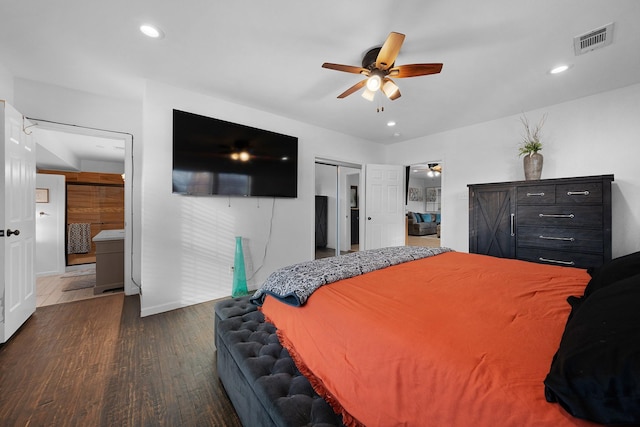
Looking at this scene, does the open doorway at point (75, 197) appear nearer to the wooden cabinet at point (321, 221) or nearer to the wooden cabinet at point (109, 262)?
the wooden cabinet at point (109, 262)

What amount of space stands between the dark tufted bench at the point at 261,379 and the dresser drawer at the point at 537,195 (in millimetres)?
3198

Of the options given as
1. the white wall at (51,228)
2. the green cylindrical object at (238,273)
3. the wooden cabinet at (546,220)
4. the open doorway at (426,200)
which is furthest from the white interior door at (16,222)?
the open doorway at (426,200)

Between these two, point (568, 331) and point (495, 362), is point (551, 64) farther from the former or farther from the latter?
point (495, 362)

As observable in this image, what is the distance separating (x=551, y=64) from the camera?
2318 millimetres

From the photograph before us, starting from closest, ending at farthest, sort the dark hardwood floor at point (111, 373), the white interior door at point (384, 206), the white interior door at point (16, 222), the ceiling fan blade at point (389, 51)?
the dark hardwood floor at point (111, 373) → the ceiling fan blade at point (389, 51) → the white interior door at point (16, 222) → the white interior door at point (384, 206)

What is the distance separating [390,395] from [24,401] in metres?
2.13

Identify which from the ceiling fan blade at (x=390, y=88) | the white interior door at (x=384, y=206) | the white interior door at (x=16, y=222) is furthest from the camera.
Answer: the white interior door at (x=384, y=206)

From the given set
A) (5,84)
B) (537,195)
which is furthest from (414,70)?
(5,84)

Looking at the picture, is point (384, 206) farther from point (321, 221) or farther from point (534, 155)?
point (534, 155)

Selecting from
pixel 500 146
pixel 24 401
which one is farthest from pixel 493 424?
pixel 500 146

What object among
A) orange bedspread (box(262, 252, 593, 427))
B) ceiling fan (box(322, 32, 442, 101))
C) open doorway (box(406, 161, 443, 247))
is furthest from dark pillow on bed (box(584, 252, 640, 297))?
open doorway (box(406, 161, 443, 247))

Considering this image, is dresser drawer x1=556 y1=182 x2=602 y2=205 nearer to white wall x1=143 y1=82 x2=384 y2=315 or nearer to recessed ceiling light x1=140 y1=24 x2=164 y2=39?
white wall x1=143 y1=82 x2=384 y2=315

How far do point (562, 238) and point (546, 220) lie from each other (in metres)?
0.23

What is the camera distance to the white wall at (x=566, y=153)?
2.73 metres
